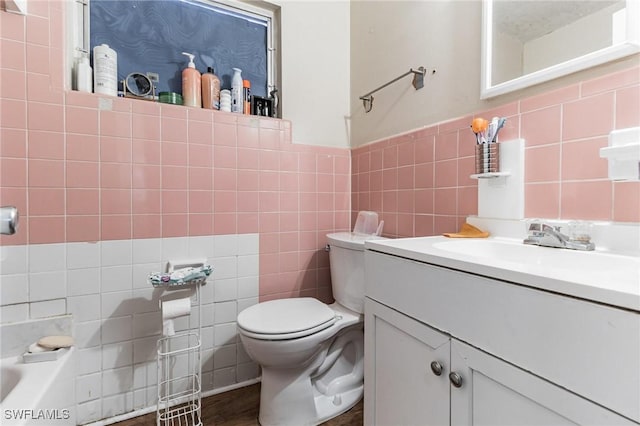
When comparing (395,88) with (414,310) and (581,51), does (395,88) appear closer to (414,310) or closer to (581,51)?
(581,51)

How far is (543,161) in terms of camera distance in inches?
37.0

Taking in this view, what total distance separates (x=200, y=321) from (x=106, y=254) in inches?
19.7

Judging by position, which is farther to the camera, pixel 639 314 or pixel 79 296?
pixel 79 296

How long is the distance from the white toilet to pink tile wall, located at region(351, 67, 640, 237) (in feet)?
1.13

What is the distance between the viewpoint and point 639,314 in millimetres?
403

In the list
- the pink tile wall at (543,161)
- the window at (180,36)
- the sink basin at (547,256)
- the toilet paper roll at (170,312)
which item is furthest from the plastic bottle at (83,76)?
the sink basin at (547,256)

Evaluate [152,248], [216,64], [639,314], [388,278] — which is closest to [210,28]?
[216,64]

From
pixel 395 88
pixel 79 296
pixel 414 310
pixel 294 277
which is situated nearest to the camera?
pixel 414 310

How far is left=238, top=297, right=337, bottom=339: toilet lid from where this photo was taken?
1150 millimetres

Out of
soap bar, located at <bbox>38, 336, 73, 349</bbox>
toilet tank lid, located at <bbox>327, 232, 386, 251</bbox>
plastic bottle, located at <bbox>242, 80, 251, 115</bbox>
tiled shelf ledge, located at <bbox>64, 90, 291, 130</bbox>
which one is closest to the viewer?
soap bar, located at <bbox>38, 336, 73, 349</bbox>

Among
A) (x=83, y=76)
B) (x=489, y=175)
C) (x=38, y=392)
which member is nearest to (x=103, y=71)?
(x=83, y=76)

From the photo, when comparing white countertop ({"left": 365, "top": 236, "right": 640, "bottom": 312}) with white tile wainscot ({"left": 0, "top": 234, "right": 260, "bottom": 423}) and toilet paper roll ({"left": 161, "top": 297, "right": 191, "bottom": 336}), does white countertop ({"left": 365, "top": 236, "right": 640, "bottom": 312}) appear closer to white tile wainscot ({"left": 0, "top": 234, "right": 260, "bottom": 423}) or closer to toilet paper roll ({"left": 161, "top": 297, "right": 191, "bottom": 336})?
toilet paper roll ({"left": 161, "top": 297, "right": 191, "bottom": 336})

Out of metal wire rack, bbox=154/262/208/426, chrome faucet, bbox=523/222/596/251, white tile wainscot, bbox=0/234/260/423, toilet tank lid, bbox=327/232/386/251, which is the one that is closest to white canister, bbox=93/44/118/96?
white tile wainscot, bbox=0/234/260/423

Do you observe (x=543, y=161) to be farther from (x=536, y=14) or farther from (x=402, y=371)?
(x=402, y=371)
